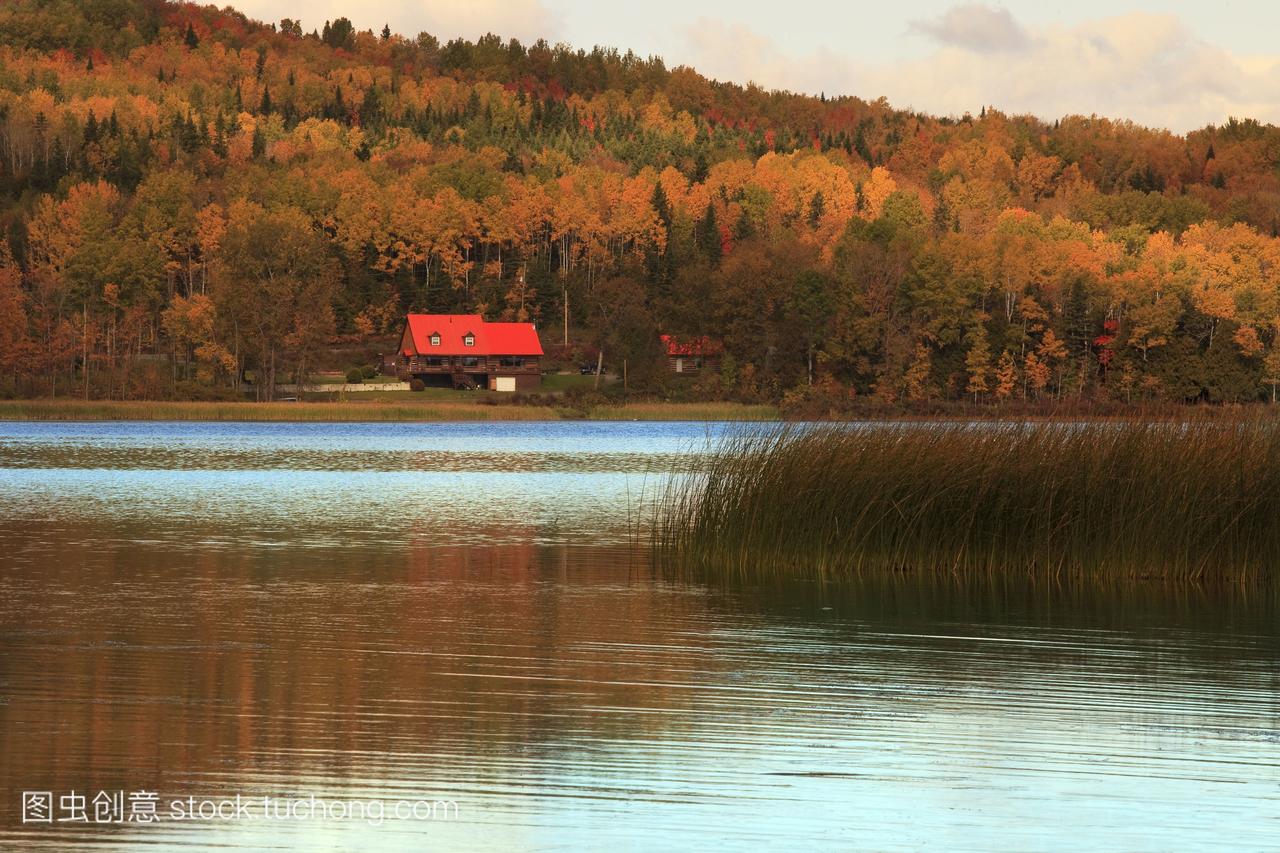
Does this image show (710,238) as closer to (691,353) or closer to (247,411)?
(691,353)

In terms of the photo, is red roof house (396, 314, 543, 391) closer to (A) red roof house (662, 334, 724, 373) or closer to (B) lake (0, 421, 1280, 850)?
(A) red roof house (662, 334, 724, 373)

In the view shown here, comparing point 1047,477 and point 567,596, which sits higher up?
point 1047,477

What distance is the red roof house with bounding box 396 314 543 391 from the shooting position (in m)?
99.4

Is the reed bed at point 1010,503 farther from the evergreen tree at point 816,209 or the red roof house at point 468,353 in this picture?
the evergreen tree at point 816,209

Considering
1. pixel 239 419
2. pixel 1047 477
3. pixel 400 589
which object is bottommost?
pixel 239 419

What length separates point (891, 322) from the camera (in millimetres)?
89750

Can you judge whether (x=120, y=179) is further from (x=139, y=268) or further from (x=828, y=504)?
(x=828, y=504)

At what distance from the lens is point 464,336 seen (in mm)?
101562

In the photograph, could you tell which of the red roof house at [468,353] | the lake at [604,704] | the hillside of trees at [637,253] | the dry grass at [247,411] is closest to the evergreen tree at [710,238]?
the hillside of trees at [637,253]

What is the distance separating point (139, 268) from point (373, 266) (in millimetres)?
17126

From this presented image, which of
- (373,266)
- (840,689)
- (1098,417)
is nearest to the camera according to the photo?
(840,689)

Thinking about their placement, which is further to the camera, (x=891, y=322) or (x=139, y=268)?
(x=139, y=268)

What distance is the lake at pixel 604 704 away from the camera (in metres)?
7.98

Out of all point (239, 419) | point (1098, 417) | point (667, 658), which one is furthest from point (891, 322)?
point (667, 658)
